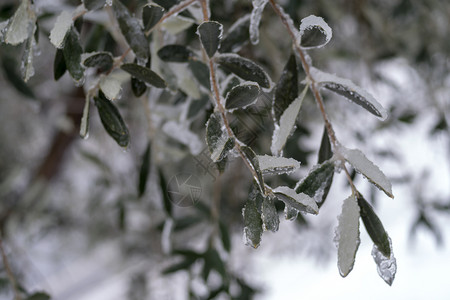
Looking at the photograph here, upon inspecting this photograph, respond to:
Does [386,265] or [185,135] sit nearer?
[386,265]

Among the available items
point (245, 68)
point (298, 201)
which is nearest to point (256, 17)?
point (245, 68)

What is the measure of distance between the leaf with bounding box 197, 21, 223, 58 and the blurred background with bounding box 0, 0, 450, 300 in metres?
0.06

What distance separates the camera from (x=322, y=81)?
12.1 inches

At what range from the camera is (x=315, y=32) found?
0.93 ft

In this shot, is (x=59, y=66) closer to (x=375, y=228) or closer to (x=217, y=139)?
(x=217, y=139)

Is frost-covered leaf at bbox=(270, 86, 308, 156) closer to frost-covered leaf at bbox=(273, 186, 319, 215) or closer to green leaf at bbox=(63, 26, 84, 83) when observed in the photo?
frost-covered leaf at bbox=(273, 186, 319, 215)

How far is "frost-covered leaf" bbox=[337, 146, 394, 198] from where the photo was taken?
0.27m


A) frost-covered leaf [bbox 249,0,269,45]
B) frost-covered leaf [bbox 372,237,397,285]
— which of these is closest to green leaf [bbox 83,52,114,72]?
frost-covered leaf [bbox 249,0,269,45]

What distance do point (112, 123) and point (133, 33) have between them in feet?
0.22

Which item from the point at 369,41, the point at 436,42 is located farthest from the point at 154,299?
the point at 436,42

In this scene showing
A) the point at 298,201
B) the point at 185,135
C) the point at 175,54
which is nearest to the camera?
the point at 298,201

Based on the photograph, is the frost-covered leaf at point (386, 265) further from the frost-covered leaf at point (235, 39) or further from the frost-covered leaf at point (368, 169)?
the frost-covered leaf at point (235, 39)

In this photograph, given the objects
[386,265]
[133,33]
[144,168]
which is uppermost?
[133,33]

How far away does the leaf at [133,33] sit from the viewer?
0.32 m
